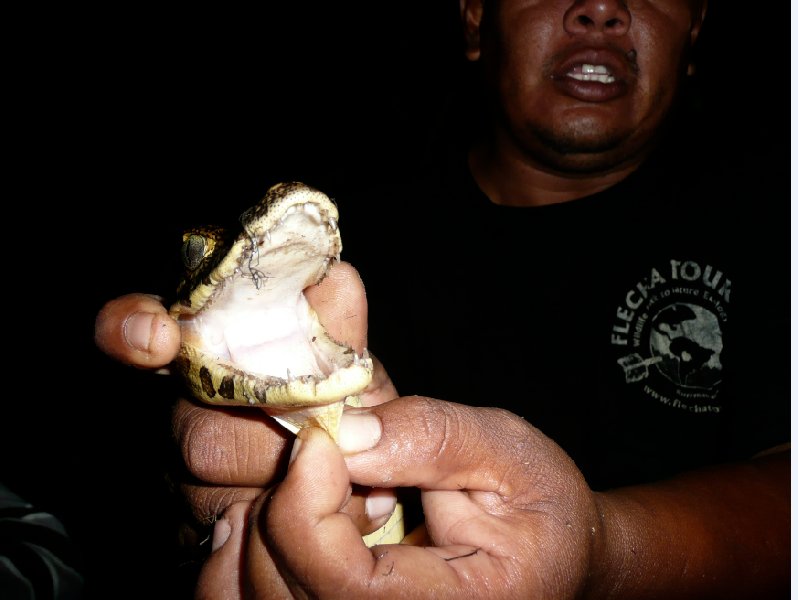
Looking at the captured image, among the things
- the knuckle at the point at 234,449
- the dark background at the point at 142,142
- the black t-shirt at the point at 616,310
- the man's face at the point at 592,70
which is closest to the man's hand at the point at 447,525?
the knuckle at the point at 234,449

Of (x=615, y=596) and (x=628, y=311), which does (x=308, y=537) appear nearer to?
(x=615, y=596)

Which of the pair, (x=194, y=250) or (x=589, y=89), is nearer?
(x=194, y=250)

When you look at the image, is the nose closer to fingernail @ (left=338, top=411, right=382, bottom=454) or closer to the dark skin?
the dark skin

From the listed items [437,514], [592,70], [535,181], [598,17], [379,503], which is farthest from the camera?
[535,181]

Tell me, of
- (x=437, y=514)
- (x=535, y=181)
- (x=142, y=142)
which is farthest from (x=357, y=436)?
(x=142, y=142)

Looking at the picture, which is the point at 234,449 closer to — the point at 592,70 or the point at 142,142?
the point at 592,70

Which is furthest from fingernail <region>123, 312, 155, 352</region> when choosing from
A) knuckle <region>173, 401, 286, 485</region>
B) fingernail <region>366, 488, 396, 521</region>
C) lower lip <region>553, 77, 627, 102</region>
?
lower lip <region>553, 77, 627, 102</region>

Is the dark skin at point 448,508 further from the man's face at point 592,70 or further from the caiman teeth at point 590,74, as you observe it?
the caiman teeth at point 590,74
